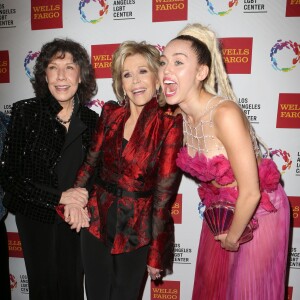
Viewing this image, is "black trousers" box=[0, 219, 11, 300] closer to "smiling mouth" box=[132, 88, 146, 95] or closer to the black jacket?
the black jacket

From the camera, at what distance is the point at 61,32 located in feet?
7.47

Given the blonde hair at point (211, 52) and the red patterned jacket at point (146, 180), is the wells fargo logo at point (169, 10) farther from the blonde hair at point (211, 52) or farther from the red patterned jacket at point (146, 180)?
the red patterned jacket at point (146, 180)

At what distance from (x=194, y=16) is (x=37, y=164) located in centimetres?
155

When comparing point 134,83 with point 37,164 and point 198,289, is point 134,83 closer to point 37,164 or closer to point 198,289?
point 37,164

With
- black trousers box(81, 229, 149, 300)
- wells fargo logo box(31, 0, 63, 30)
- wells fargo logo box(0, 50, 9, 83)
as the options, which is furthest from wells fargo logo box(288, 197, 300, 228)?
wells fargo logo box(0, 50, 9, 83)

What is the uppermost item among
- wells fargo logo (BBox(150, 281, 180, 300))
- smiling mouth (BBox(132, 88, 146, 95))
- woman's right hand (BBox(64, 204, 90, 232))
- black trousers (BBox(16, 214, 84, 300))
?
smiling mouth (BBox(132, 88, 146, 95))

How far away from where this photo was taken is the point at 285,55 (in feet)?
6.94

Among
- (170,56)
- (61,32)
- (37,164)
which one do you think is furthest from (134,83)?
(61,32)

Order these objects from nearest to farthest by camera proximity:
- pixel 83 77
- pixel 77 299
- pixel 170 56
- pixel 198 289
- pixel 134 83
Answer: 1. pixel 170 56
2. pixel 134 83
3. pixel 198 289
4. pixel 83 77
5. pixel 77 299

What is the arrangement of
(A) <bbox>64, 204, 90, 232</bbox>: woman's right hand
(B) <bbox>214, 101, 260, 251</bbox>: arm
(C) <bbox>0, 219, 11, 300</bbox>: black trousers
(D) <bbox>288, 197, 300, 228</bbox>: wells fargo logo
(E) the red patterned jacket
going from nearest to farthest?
(B) <bbox>214, 101, 260, 251</bbox>: arm → (E) the red patterned jacket → (A) <bbox>64, 204, 90, 232</bbox>: woman's right hand → (C) <bbox>0, 219, 11, 300</bbox>: black trousers → (D) <bbox>288, 197, 300, 228</bbox>: wells fargo logo

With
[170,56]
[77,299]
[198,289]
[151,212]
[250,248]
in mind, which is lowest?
[77,299]

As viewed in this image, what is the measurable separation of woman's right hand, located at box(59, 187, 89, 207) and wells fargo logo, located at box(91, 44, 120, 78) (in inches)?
41.0

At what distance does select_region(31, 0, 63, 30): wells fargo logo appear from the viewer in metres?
2.25

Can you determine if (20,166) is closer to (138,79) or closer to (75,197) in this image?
(75,197)
